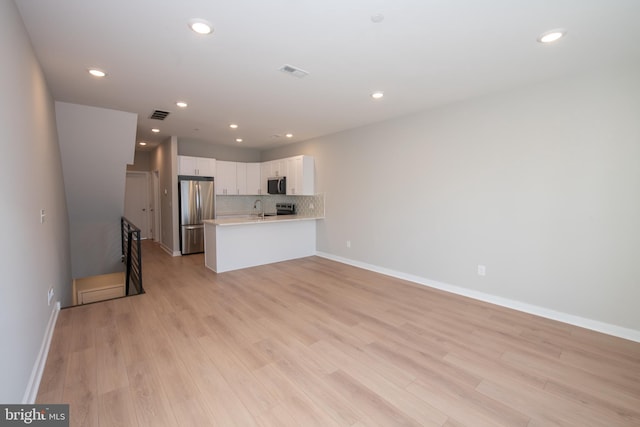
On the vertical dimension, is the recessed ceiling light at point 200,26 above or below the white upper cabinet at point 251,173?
above

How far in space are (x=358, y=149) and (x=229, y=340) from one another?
3764 mm

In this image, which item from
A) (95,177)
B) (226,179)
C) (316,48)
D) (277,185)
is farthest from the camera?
(226,179)

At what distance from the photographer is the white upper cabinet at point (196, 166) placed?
19.9 ft

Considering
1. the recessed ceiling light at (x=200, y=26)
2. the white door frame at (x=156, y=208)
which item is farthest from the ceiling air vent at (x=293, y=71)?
the white door frame at (x=156, y=208)

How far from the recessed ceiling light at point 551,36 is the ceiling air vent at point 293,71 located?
1.99 metres

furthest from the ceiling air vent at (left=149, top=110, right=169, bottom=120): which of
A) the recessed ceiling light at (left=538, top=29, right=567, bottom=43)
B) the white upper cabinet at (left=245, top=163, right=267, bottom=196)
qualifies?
the recessed ceiling light at (left=538, top=29, right=567, bottom=43)

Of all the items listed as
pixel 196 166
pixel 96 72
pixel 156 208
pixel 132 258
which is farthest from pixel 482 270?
pixel 156 208

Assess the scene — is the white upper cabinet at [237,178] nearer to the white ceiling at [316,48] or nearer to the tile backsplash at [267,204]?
the tile backsplash at [267,204]

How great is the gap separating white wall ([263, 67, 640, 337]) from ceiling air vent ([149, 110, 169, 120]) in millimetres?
3328

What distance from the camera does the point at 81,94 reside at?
3400 millimetres

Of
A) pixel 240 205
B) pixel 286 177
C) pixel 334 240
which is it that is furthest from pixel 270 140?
pixel 334 240

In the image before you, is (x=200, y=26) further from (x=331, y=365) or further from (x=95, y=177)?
(x=95, y=177)

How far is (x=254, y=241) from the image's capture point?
5117 mm

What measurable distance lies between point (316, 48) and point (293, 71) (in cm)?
48
